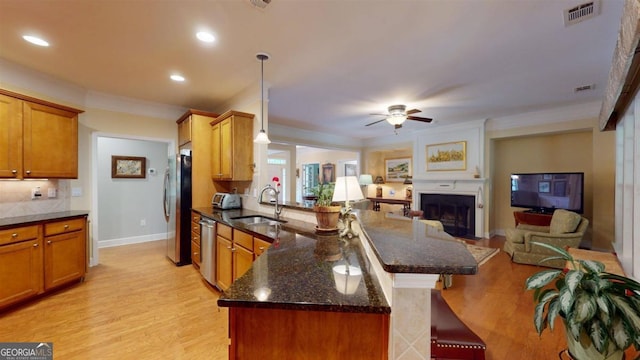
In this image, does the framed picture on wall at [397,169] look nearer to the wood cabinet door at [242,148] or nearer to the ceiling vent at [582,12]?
the wood cabinet door at [242,148]

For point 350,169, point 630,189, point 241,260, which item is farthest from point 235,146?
point 350,169

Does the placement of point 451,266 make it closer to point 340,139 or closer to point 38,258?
point 38,258

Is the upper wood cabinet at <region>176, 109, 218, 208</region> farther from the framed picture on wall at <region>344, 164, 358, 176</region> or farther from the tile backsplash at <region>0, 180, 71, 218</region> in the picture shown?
the framed picture on wall at <region>344, 164, 358, 176</region>

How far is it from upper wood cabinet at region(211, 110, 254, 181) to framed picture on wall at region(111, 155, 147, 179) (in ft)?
8.87

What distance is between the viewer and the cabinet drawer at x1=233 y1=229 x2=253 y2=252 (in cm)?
233

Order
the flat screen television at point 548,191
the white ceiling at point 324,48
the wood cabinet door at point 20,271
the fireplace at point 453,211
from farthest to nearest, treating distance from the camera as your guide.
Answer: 1. the fireplace at point 453,211
2. the flat screen television at point 548,191
3. the wood cabinet door at point 20,271
4. the white ceiling at point 324,48

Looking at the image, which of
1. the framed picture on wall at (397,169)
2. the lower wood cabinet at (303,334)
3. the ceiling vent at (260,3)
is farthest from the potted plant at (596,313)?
the framed picture on wall at (397,169)

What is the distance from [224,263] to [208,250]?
403 mm

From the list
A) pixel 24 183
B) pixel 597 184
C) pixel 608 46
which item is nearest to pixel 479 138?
pixel 597 184

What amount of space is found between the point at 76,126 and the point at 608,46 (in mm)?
6003

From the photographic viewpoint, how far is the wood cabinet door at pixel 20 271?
2.47m

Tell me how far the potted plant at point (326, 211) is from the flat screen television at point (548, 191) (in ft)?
16.3

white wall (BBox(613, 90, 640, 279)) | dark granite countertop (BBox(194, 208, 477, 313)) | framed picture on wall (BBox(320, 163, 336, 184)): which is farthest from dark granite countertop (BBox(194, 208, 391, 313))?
framed picture on wall (BBox(320, 163, 336, 184))

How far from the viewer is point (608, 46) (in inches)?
99.4
